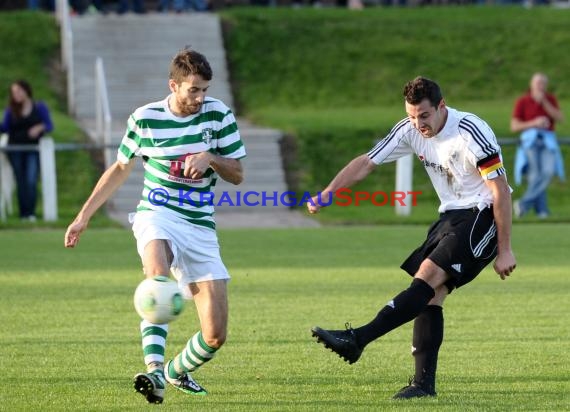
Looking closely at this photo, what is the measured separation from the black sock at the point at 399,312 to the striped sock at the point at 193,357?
2.93 ft

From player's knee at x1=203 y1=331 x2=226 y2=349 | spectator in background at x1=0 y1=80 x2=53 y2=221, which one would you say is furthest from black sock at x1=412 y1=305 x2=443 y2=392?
spectator in background at x1=0 y1=80 x2=53 y2=221

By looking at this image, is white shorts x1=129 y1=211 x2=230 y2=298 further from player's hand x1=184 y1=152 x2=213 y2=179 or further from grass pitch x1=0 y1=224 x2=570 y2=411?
grass pitch x1=0 y1=224 x2=570 y2=411

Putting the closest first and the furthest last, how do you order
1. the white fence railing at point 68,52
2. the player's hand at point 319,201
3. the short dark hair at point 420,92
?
the short dark hair at point 420,92
the player's hand at point 319,201
the white fence railing at point 68,52

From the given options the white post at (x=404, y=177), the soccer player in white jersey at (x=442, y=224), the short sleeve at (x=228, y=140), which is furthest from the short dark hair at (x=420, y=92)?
the white post at (x=404, y=177)

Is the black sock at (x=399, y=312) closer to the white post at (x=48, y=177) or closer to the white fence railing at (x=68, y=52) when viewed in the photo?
the white post at (x=48, y=177)

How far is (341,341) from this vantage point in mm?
7859

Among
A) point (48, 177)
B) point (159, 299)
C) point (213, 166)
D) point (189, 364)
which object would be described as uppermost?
point (213, 166)

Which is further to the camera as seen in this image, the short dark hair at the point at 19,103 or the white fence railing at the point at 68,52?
the white fence railing at the point at 68,52

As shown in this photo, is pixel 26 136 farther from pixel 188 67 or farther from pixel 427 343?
pixel 427 343

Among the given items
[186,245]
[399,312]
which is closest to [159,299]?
[186,245]

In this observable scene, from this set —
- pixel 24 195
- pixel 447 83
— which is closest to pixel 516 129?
pixel 24 195

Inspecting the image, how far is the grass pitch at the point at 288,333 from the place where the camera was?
8188mm

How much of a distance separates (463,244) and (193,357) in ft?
5.61

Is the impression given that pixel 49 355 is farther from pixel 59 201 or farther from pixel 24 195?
pixel 59 201
